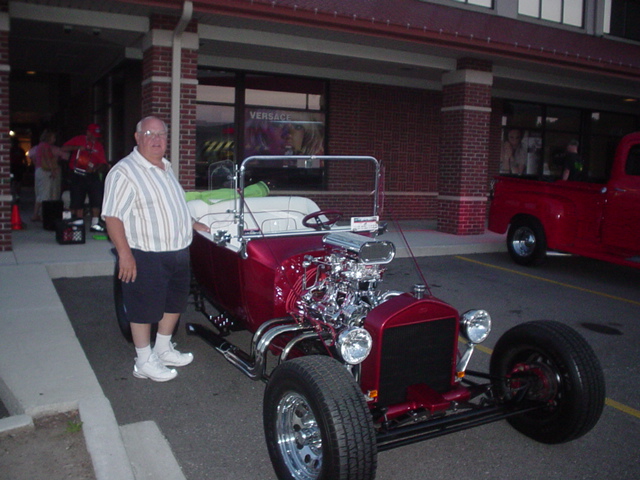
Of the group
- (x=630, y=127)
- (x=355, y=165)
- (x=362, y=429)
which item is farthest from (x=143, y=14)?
(x=630, y=127)

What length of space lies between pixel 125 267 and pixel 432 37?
300 inches

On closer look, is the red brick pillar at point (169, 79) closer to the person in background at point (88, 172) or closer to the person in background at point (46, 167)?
the person in background at point (88, 172)

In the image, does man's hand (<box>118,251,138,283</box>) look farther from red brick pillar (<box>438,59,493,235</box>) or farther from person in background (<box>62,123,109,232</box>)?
red brick pillar (<box>438,59,493,235</box>)

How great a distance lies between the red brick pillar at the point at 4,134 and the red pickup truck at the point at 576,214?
24.0 feet

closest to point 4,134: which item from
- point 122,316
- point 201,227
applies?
point 122,316

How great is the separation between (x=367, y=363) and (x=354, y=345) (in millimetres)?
218

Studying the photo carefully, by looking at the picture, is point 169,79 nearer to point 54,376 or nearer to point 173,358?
point 173,358

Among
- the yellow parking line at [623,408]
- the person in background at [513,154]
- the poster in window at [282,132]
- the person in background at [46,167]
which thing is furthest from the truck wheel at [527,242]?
the person in background at [46,167]

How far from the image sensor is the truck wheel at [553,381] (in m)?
3.46

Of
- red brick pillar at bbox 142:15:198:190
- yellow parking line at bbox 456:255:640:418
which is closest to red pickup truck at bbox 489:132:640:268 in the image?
yellow parking line at bbox 456:255:640:418

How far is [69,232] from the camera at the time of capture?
9141 mm

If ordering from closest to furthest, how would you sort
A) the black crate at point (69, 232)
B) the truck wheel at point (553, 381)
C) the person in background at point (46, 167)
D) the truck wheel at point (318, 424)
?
the truck wheel at point (318, 424) → the truck wheel at point (553, 381) → the black crate at point (69, 232) → the person in background at point (46, 167)

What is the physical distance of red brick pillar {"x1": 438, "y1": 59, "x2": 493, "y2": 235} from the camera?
1175 centimetres

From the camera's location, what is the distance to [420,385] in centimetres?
347
